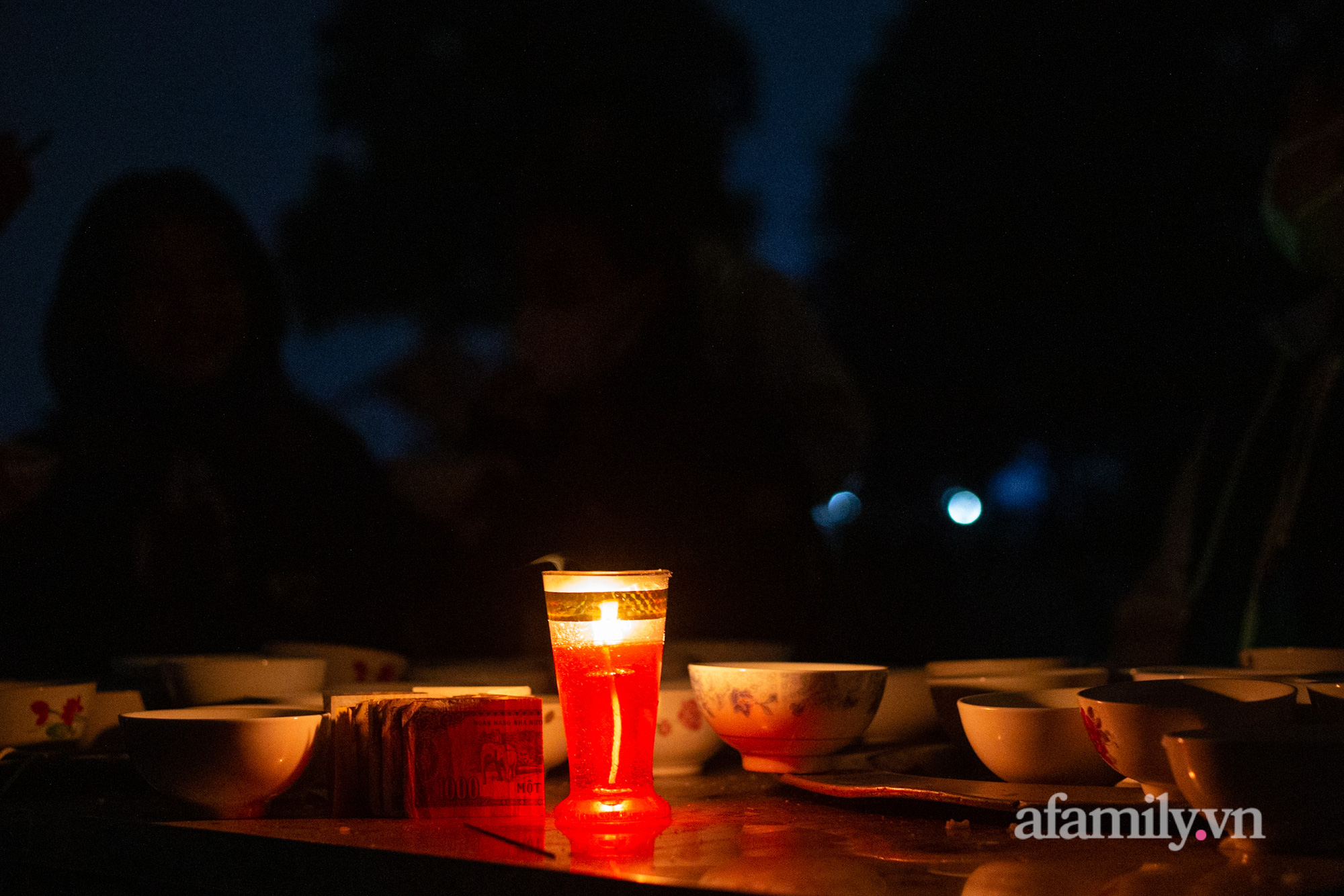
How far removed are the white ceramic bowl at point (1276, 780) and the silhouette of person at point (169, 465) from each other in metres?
1.52

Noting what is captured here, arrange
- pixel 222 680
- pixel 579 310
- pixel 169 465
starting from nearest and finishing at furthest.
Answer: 1. pixel 222 680
2. pixel 169 465
3. pixel 579 310

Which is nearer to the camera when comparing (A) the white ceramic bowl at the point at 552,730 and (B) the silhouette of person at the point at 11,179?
(A) the white ceramic bowl at the point at 552,730

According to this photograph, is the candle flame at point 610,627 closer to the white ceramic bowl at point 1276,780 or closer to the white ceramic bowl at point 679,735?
the white ceramic bowl at point 679,735

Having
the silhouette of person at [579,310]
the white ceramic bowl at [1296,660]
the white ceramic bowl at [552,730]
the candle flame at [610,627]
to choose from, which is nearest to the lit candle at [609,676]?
the candle flame at [610,627]

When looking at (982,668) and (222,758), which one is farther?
(982,668)

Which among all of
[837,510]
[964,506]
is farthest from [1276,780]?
[964,506]

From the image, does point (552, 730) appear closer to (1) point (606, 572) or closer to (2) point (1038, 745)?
(1) point (606, 572)

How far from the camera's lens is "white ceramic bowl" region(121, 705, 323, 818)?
2.84ft

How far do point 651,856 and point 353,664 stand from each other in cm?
73

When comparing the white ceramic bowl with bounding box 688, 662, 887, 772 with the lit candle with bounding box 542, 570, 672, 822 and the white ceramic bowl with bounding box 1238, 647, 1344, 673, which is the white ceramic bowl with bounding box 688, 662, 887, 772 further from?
the white ceramic bowl with bounding box 1238, 647, 1344, 673

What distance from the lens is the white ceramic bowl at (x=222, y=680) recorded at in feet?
3.73

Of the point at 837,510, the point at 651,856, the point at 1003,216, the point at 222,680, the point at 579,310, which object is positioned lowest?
the point at 651,856

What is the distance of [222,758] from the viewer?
34.0 inches

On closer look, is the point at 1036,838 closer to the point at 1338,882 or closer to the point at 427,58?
the point at 1338,882
